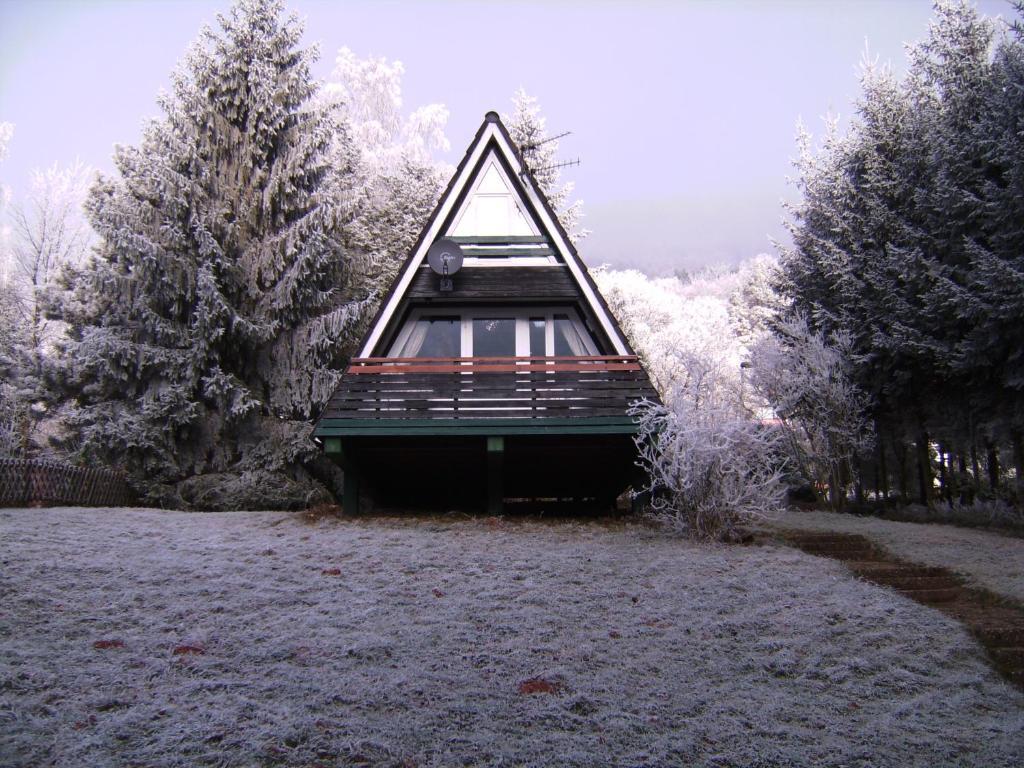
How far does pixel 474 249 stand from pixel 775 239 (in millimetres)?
12024

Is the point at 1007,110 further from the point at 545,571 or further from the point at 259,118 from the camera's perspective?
the point at 259,118

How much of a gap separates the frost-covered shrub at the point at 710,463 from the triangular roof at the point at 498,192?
2719 millimetres

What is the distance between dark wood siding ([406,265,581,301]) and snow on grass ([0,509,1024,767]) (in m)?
5.97

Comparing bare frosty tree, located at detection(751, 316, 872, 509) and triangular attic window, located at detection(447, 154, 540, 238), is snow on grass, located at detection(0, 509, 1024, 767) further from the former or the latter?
bare frosty tree, located at detection(751, 316, 872, 509)

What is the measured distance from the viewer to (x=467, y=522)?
13328mm

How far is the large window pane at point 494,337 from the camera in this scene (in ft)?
49.3

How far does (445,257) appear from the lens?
14.4 meters

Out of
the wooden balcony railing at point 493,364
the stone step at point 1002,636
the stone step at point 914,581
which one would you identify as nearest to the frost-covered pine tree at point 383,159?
the wooden balcony railing at point 493,364

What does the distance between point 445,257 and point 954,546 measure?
10.1 metres

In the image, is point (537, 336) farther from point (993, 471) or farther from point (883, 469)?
point (883, 469)

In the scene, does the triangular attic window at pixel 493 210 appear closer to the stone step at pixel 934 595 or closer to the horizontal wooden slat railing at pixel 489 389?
the horizontal wooden slat railing at pixel 489 389

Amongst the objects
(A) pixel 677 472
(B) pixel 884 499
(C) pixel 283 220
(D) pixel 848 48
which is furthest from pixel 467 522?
(D) pixel 848 48

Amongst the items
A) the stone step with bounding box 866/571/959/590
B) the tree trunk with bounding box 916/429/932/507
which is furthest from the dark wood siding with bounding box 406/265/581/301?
the tree trunk with bounding box 916/429/932/507

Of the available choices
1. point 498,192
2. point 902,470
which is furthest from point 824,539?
point 902,470
